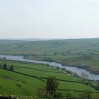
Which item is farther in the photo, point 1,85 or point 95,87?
point 95,87

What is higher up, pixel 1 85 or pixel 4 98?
pixel 4 98

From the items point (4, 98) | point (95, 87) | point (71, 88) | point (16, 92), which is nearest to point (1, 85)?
point (16, 92)

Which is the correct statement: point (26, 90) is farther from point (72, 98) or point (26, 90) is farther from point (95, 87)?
point (95, 87)

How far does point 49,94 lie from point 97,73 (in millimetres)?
117832

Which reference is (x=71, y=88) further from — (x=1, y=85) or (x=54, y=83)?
(x=1, y=85)

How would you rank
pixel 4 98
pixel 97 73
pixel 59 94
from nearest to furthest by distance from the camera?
pixel 4 98 < pixel 59 94 < pixel 97 73

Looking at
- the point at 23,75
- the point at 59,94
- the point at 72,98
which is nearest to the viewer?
the point at 72,98

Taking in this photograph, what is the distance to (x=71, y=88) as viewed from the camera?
366ft

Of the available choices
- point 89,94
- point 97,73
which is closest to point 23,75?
point 89,94

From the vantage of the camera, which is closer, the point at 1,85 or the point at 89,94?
the point at 89,94

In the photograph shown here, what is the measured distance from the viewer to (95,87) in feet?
391

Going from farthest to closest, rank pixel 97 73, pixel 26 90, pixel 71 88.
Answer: pixel 97 73, pixel 71 88, pixel 26 90

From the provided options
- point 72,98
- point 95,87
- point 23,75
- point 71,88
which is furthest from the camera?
point 23,75

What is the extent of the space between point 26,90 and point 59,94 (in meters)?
15.4
